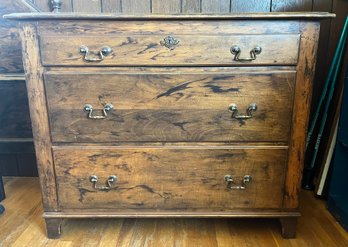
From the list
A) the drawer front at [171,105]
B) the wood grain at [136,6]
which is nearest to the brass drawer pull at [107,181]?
the drawer front at [171,105]

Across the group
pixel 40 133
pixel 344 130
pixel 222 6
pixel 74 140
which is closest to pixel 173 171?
pixel 74 140

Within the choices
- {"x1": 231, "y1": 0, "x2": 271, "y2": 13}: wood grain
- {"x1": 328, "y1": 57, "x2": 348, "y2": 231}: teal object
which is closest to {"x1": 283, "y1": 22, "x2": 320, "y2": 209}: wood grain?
{"x1": 328, "y1": 57, "x2": 348, "y2": 231}: teal object

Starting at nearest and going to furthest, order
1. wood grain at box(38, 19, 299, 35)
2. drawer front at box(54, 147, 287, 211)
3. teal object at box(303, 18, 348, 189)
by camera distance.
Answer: wood grain at box(38, 19, 299, 35) → drawer front at box(54, 147, 287, 211) → teal object at box(303, 18, 348, 189)

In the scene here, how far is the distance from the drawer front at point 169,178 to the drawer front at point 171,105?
6 centimetres

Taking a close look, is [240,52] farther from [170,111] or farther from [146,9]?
[146,9]

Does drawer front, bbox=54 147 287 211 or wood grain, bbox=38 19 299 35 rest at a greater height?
wood grain, bbox=38 19 299 35

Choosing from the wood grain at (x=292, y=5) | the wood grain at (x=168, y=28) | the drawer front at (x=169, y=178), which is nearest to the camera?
the wood grain at (x=168, y=28)

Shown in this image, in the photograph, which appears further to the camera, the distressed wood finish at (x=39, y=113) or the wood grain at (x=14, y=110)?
the wood grain at (x=14, y=110)

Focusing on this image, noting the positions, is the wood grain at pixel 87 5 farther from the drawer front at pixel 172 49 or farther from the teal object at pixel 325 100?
the teal object at pixel 325 100

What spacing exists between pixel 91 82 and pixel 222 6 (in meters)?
0.87

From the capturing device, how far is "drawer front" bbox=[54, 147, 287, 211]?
3.94 feet

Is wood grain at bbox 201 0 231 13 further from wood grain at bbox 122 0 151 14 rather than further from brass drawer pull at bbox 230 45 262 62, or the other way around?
brass drawer pull at bbox 230 45 262 62

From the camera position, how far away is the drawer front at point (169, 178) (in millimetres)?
1201

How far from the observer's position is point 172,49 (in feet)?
3.62
